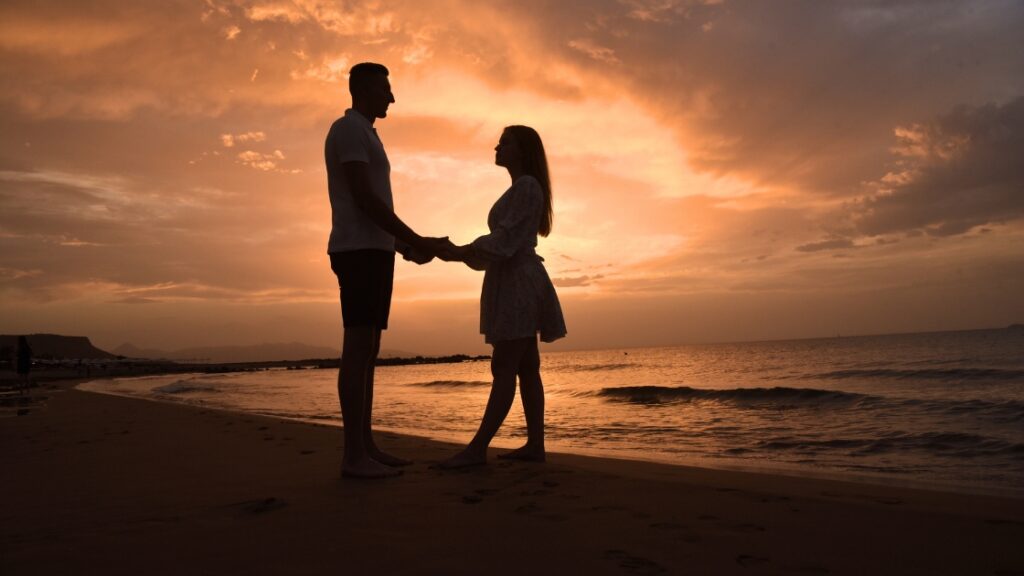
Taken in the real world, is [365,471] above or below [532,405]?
below

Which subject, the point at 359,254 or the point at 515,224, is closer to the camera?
the point at 359,254

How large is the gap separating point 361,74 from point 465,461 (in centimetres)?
265

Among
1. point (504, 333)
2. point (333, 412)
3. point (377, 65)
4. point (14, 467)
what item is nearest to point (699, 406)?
point (333, 412)

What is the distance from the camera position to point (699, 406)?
1190 centimetres

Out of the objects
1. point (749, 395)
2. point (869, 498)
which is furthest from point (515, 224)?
point (749, 395)

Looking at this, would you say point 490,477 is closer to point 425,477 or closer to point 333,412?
point 425,477

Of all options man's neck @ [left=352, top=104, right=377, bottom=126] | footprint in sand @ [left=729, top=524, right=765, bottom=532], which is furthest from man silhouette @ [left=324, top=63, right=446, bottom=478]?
footprint in sand @ [left=729, top=524, right=765, bottom=532]

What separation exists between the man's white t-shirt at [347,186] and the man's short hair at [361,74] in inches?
8.8

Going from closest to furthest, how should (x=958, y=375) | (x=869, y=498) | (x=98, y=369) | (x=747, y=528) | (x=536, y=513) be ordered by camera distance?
1. (x=747, y=528)
2. (x=536, y=513)
3. (x=869, y=498)
4. (x=958, y=375)
5. (x=98, y=369)

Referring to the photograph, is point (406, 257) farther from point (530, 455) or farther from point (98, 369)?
point (98, 369)

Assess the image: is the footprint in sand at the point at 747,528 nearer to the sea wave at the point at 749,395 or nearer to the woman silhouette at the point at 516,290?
the woman silhouette at the point at 516,290

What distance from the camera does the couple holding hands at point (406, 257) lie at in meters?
3.68

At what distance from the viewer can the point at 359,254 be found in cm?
371

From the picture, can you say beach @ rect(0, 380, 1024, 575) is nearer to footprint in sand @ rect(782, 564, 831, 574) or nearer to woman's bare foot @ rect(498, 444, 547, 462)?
footprint in sand @ rect(782, 564, 831, 574)
